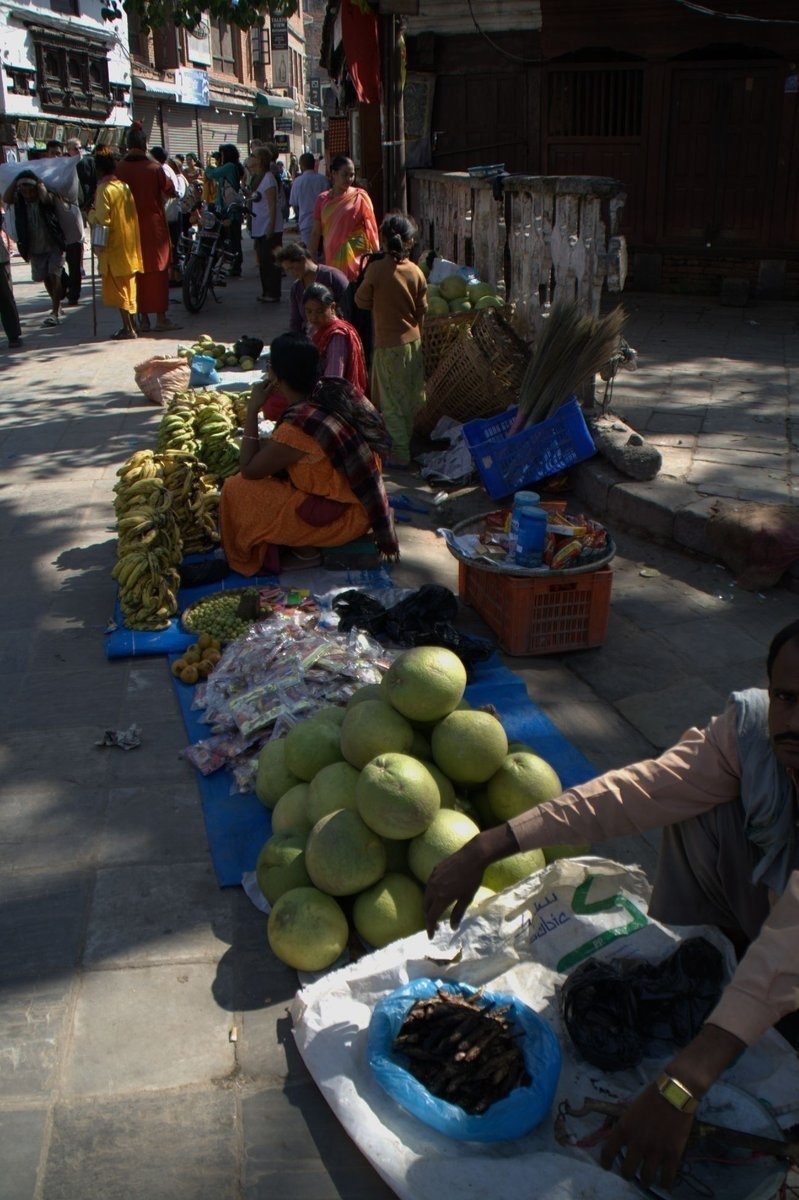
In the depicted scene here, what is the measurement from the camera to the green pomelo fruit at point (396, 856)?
2838mm

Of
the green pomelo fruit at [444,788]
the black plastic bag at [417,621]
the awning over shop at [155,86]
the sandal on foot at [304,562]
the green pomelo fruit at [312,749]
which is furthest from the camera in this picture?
the awning over shop at [155,86]

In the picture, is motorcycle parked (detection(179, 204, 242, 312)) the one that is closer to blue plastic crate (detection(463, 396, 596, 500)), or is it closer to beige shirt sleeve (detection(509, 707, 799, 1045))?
blue plastic crate (detection(463, 396, 596, 500))

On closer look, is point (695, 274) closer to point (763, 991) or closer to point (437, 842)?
point (437, 842)

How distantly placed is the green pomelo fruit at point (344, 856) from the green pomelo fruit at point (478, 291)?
19.8 ft

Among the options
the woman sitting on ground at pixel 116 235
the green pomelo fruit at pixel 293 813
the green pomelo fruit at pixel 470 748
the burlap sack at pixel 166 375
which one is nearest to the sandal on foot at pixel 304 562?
the green pomelo fruit at pixel 293 813

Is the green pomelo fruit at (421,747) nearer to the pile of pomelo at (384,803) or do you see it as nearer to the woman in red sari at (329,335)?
the pile of pomelo at (384,803)

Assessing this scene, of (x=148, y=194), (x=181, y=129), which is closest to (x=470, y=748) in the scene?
(x=148, y=194)

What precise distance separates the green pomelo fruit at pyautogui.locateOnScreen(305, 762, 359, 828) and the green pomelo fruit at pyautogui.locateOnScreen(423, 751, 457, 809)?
9.0 inches

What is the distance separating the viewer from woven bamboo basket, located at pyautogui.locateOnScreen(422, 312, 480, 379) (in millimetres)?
→ 7500

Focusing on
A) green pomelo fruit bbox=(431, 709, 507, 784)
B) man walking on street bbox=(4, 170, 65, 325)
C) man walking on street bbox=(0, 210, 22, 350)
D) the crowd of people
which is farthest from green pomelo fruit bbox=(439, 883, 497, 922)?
man walking on street bbox=(4, 170, 65, 325)

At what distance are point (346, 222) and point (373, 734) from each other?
709cm

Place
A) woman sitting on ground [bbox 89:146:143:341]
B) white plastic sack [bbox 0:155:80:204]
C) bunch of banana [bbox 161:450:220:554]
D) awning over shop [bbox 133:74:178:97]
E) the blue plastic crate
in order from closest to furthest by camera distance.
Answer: bunch of banana [bbox 161:450:220:554] < the blue plastic crate < woman sitting on ground [bbox 89:146:143:341] < white plastic sack [bbox 0:155:80:204] < awning over shop [bbox 133:74:178:97]

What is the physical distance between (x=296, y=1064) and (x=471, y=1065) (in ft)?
1.66

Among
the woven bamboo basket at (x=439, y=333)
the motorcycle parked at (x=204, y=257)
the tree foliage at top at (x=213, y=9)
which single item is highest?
the tree foliage at top at (x=213, y=9)
